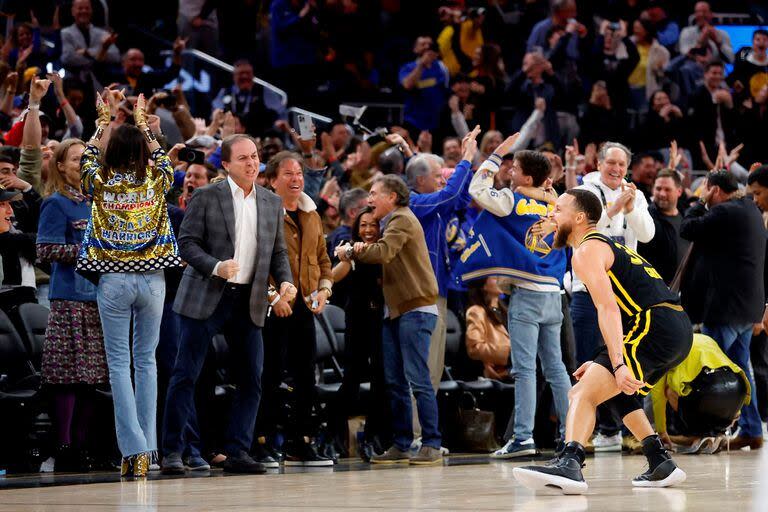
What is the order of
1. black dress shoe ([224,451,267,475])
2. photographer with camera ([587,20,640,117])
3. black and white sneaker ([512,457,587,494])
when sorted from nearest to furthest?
black and white sneaker ([512,457,587,494])
black dress shoe ([224,451,267,475])
photographer with camera ([587,20,640,117])

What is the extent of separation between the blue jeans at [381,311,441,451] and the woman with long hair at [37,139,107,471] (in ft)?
6.55

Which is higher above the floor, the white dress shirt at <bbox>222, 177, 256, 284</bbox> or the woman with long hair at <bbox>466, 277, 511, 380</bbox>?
the white dress shirt at <bbox>222, 177, 256, 284</bbox>

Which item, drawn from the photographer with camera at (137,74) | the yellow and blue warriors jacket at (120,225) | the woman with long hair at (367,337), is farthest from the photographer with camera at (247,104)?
the yellow and blue warriors jacket at (120,225)

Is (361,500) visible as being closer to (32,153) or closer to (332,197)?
(32,153)

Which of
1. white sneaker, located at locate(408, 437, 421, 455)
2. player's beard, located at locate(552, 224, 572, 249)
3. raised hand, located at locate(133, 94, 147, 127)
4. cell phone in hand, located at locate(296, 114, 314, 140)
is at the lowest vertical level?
white sneaker, located at locate(408, 437, 421, 455)

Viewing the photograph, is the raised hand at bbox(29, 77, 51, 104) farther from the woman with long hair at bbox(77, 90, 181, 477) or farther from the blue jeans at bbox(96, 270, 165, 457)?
the blue jeans at bbox(96, 270, 165, 457)

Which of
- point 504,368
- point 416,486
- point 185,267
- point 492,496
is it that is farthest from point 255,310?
point 504,368

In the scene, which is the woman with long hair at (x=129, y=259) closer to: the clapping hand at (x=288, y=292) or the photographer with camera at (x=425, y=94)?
the clapping hand at (x=288, y=292)

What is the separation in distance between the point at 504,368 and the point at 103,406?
3457mm

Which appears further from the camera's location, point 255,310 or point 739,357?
point 739,357

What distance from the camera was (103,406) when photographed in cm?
834

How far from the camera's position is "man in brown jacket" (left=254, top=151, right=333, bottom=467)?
8.34 metres

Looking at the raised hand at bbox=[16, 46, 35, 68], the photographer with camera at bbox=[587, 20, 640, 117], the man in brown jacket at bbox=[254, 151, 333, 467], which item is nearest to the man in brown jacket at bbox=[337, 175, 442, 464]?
the man in brown jacket at bbox=[254, 151, 333, 467]

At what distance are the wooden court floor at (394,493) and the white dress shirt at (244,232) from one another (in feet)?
4.11
